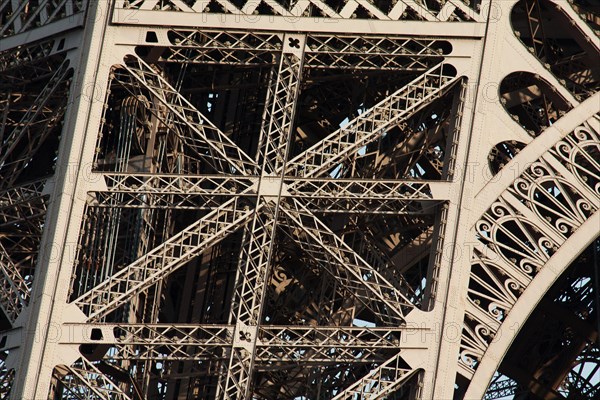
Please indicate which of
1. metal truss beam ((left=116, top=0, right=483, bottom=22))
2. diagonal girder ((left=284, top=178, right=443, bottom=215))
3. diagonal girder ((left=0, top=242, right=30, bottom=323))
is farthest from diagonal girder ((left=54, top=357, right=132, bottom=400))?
metal truss beam ((left=116, top=0, right=483, bottom=22))

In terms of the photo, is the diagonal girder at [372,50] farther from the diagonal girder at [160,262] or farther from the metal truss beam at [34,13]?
the metal truss beam at [34,13]

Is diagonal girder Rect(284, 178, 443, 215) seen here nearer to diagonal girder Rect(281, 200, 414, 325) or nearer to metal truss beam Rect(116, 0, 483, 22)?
diagonal girder Rect(281, 200, 414, 325)

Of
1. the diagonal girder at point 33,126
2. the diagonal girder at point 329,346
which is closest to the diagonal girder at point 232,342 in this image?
the diagonal girder at point 329,346

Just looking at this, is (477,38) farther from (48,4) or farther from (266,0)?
(48,4)

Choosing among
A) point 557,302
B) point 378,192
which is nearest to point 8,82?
point 378,192

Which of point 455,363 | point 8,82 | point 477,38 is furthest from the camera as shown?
point 8,82

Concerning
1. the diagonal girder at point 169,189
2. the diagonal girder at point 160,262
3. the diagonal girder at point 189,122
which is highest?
the diagonal girder at point 189,122
